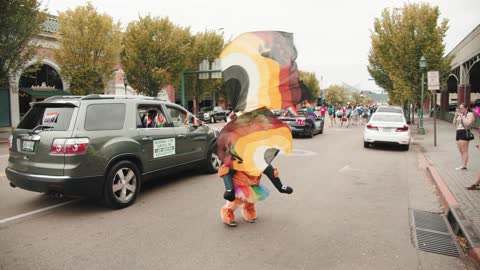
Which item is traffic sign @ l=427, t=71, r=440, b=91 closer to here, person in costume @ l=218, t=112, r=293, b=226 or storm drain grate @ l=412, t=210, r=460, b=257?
storm drain grate @ l=412, t=210, r=460, b=257

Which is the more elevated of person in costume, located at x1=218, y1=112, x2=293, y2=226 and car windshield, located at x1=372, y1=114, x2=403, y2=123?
car windshield, located at x1=372, y1=114, x2=403, y2=123

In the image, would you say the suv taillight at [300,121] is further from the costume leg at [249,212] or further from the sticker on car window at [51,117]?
the sticker on car window at [51,117]

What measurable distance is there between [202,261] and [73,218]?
251 centimetres

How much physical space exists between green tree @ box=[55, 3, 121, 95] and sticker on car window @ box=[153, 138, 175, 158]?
59.9 ft

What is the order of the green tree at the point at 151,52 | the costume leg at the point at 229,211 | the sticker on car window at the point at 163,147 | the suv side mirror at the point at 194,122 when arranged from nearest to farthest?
1. the costume leg at the point at 229,211
2. the sticker on car window at the point at 163,147
3. the suv side mirror at the point at 194,122
4. the green tree at the point at 151,52

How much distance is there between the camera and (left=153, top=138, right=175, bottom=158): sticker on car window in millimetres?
6523

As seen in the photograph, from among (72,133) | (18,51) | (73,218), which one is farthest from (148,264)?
(18,51)

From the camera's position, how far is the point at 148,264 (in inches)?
150

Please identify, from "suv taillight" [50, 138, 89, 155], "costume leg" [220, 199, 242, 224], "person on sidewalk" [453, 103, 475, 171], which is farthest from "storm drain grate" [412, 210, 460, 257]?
"suv taillight" [50, 138, 89, 155]

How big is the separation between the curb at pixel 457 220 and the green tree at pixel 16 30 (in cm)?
1669

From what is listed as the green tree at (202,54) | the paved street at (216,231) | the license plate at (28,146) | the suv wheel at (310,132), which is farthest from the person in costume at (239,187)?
the green tree at (202,54)

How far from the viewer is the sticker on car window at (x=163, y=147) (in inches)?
257

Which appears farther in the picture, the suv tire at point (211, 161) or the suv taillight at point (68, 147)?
the suv tire at point (211, 161)

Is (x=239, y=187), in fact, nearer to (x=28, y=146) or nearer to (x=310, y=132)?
(x=28, y=146)
